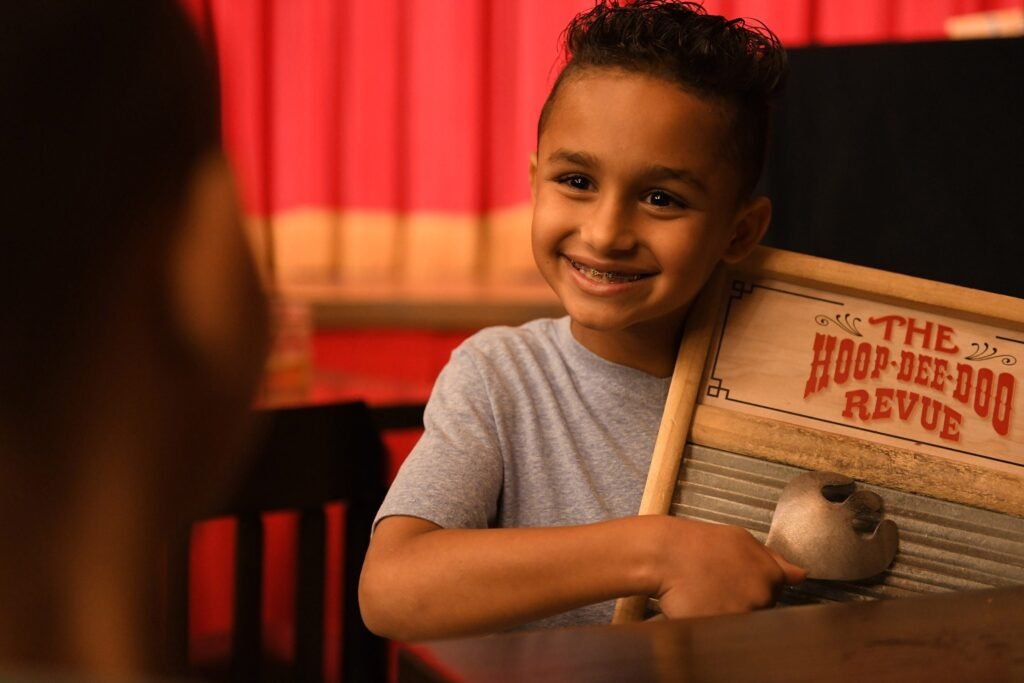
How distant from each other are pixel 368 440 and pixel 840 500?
0.76 meters

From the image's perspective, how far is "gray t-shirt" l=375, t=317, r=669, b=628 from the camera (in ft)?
4.10

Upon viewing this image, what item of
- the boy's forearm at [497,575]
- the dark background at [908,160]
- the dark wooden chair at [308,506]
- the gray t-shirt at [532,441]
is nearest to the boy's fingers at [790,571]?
the boy's forearm at [497,575]

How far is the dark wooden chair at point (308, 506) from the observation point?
159 centimetres

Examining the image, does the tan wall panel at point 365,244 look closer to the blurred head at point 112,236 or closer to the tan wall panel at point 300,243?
the tan wall panel at point 300,243

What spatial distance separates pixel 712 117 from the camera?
51.1 inches

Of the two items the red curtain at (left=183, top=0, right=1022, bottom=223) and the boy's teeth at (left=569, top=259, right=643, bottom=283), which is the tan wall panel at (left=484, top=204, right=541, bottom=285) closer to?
the red curtain at (left=183, top=0, right=1022, bottom=223)

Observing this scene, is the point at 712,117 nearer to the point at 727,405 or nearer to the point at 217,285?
the point at 727,405

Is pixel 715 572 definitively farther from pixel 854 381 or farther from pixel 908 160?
pixel 908 160

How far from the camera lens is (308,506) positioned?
162 centimetres

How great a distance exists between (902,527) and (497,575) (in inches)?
17.6

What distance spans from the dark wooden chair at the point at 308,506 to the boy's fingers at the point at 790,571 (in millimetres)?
739

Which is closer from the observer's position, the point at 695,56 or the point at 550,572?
the point at 550,572

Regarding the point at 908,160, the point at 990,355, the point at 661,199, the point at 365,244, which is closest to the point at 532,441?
the point at 661,199

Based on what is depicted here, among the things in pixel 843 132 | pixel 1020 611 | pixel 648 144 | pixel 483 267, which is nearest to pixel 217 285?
pixel 1020 611
